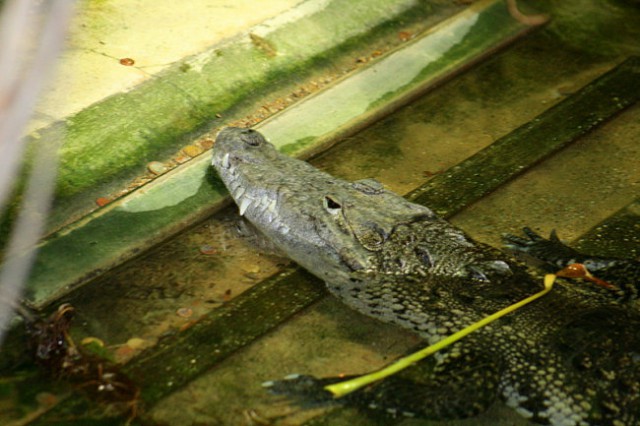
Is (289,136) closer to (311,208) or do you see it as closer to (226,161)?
(226,161)

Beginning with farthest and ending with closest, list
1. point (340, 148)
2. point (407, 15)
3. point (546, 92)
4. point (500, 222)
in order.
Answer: point (407, 15)
point (546, 92)
point (340, 148)
point (500, 222)

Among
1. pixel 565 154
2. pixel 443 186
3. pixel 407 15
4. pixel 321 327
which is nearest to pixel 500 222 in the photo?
pixel 443 186

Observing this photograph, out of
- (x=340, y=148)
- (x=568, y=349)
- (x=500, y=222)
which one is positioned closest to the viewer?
(x=568, y=349)

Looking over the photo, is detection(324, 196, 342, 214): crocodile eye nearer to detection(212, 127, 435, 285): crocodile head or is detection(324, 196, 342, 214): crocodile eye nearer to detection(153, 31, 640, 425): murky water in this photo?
detection(212, 127, 435, 285): crocodile head

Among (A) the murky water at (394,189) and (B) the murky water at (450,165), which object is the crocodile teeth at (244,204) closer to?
(A) the murky water at (394,189)

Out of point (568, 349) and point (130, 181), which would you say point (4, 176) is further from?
point (130, 181)

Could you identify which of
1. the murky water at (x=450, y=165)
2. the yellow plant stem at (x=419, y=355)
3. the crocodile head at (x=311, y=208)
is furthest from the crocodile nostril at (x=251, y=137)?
the yellow plant stem at (x=419, y=355)

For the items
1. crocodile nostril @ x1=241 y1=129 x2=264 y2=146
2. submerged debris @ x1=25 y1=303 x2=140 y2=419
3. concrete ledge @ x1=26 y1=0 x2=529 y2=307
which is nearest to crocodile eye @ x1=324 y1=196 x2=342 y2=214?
crocodile nostril @ x1=241 y1=129 x2=264 y2=146

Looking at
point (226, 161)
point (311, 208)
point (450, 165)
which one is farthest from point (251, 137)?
point (450, 165)
